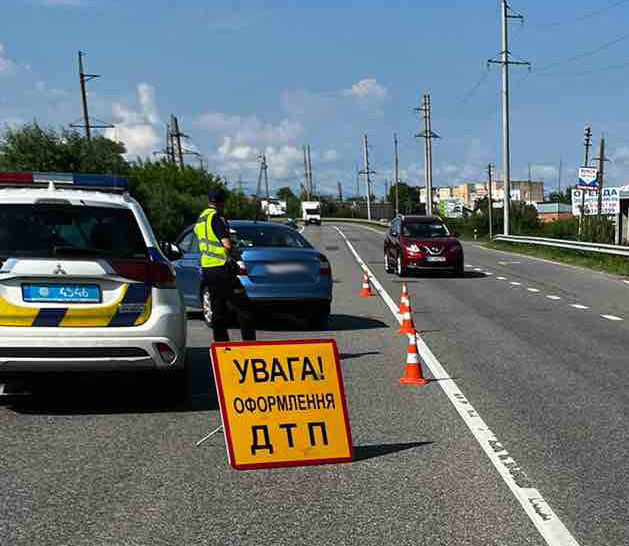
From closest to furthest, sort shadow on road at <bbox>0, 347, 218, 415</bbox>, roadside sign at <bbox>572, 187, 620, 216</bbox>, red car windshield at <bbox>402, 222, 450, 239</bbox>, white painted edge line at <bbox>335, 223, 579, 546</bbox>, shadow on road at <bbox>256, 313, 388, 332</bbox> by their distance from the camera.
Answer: white painted edge line at <bbox>335, 223, 579, 546</bbox>
shadow on road at <bbox>0, 347, 218, 415</bbox>
shadow on road at <bbox>256, 313, 388, 332</bbox>
red car windshield at <bbox>402, 222, 450, 239</bbox>
roadside sign at <bbox>572, 187, 620, 216</bbox>

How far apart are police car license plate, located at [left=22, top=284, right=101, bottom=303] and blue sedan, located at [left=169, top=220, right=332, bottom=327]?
17.3 ft

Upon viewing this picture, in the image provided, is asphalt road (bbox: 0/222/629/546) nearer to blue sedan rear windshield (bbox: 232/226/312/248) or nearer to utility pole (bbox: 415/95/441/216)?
blue sedan rear windshield (bbox: 232/226/312/248)

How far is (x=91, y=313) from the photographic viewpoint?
7.09 metres

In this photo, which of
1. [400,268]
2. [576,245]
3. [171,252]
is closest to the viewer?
[171,252]

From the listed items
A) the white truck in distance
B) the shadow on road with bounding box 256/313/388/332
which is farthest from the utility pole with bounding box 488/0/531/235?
the white truck in distance

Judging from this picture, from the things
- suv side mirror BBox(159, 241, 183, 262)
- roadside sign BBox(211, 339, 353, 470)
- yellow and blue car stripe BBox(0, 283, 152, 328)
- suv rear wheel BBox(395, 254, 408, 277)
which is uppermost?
suv side mirror BBox(159, 241, 183, 262)

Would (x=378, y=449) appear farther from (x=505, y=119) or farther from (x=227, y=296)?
(x=505, y=119)

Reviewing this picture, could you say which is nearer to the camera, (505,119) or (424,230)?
(424,230)

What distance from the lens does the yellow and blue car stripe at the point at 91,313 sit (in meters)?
6.98

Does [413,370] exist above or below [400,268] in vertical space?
above

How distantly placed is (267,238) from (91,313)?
21.3 ft

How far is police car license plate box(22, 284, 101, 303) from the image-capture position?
7.02 metres

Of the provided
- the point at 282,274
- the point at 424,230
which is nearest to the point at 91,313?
the point at 282,274

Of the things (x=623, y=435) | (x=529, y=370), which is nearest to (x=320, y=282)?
(x=529, y=370)
